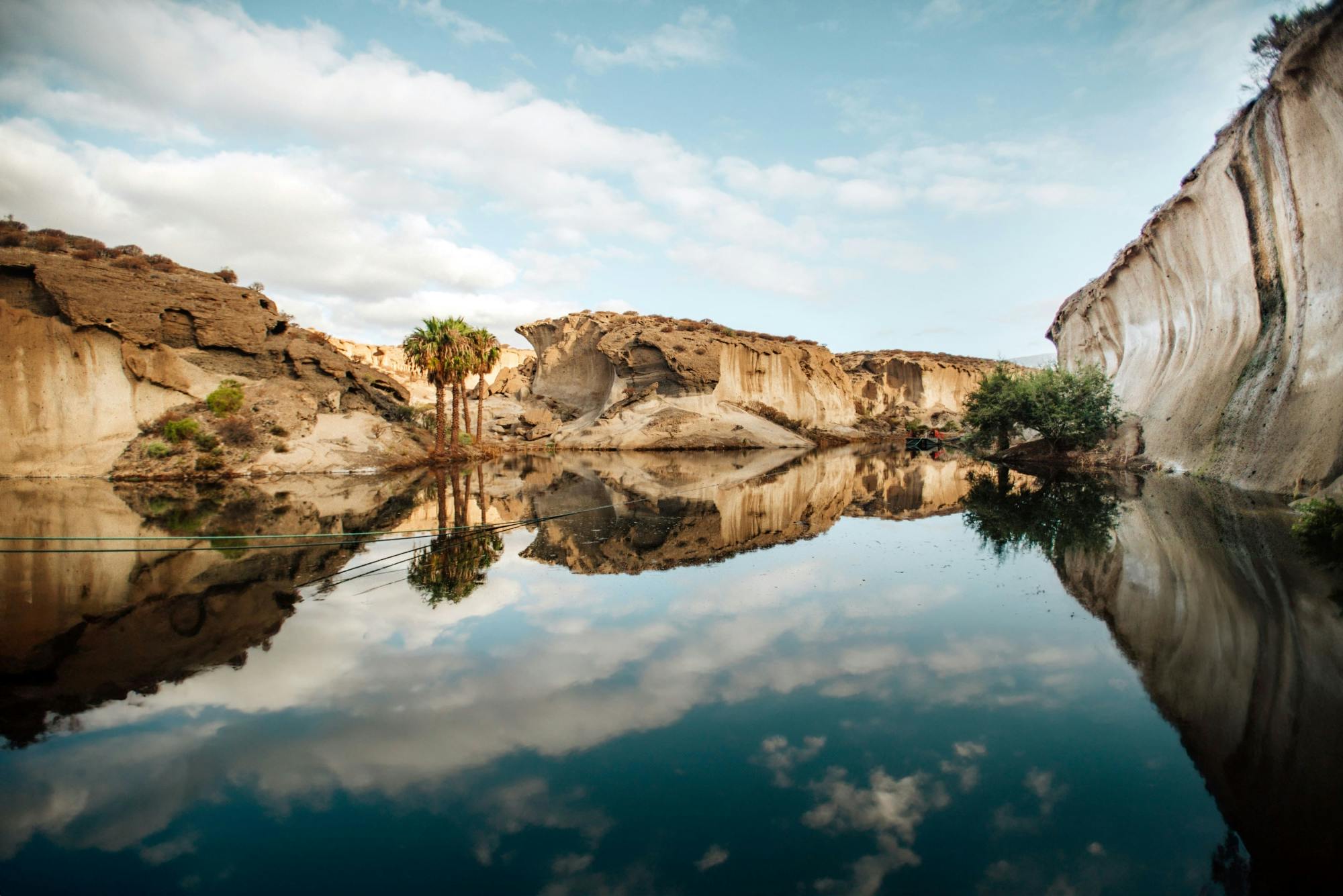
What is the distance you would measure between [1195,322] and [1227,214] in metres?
5.47

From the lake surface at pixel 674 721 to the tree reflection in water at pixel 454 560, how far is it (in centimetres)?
14

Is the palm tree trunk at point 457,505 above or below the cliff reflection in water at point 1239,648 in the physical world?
above

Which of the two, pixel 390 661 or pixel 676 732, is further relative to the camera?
pixel 390 661

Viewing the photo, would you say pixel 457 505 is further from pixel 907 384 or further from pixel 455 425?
pixel 907 384

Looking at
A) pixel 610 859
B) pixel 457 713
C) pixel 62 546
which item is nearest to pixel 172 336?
pixel 62 546

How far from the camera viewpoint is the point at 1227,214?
24.5 metres

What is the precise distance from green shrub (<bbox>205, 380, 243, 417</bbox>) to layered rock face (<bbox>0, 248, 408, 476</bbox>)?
2.49 feet

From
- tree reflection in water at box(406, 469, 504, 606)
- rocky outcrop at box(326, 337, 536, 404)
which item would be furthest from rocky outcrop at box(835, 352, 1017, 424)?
tree reflection in water at box(406, 469, 504, 606)

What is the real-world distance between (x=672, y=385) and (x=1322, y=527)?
42825 mm

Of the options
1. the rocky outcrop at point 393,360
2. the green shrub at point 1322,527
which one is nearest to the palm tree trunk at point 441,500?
the green shrub at point 1322,527

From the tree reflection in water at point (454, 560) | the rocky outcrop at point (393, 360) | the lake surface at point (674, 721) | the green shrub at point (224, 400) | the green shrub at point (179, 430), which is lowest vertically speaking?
the lake surface at point (674, 721)

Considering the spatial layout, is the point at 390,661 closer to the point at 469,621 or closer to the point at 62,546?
the point at 469,621

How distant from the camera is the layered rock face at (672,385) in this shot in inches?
2014

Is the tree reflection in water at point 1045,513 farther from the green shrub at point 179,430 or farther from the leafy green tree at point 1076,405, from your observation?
the green shrub at point 179,430
